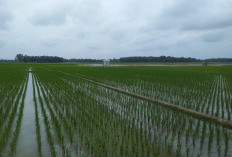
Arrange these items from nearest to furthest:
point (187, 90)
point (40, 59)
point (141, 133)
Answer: point (141, 133)
point (187, 90)
point (40, 59)

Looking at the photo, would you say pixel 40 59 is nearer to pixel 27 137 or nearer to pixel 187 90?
pixel 187 90

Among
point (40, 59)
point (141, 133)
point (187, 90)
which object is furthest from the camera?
point (40, 59)

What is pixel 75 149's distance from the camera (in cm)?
444

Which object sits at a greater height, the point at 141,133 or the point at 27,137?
the point at 141,133

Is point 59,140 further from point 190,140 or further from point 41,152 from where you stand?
point 190,140

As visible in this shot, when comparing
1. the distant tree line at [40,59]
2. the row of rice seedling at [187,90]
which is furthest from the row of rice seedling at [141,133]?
the distant tree line at [40,59]

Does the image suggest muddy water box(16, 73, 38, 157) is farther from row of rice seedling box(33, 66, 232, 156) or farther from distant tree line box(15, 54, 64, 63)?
distant tree line box(15, 54, 64, 63)

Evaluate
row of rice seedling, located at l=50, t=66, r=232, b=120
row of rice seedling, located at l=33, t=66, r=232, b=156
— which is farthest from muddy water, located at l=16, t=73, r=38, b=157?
row of rice seedling, located at l=50, t=66, r=232, b=120

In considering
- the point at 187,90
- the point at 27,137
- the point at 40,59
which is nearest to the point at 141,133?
the point at 27,137

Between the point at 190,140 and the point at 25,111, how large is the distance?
605 cm

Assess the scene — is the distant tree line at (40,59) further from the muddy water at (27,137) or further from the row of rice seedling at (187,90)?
the muddy water at (27,137)

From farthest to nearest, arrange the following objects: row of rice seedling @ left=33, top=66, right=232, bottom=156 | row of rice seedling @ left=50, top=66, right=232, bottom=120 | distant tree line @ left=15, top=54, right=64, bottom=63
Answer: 1. distant tree line @ left=15, top=54, right=64, bottom=63
2. row of rice seedling @ left=50, top=66, right=232, bottom=120
3. row of rice seedling @ left=33, top=66, right=232, bottom=156

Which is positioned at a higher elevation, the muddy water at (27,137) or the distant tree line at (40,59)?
the distant tree line at (40,59)

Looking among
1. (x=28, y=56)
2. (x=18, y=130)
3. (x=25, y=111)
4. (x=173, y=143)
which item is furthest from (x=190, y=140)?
(x=28, y=56)
